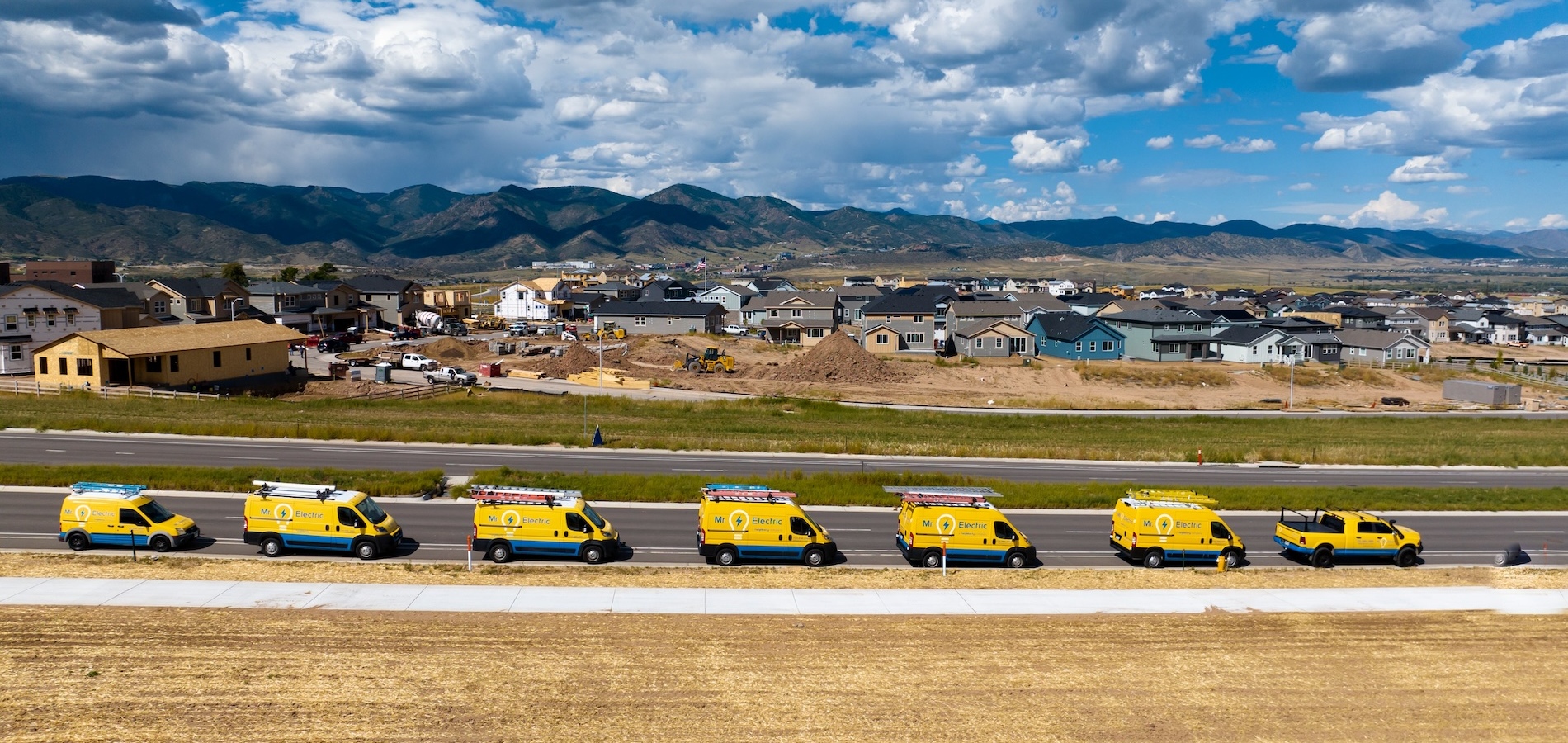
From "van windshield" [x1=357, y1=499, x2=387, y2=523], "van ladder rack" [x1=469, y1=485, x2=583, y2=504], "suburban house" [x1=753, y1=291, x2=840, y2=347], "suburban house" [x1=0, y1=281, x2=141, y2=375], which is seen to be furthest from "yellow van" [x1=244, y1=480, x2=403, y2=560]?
"suburban house" [x1=753, y1=291, x2=840, y2=347]

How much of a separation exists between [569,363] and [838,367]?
2366 centimetres

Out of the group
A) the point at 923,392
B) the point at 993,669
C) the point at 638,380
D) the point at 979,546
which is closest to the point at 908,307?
the point at 923,392

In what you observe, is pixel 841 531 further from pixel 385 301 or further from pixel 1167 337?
pixel 385 301

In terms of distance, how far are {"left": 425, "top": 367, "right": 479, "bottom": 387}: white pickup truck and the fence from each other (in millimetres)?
15754

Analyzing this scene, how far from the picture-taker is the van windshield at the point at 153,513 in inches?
1065

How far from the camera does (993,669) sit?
19734 millimetres

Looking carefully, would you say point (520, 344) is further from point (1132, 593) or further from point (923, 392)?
point (1132, 593)

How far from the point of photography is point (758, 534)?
27656 millimetres

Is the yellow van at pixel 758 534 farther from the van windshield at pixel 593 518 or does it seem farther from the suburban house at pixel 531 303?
the suburban house at pixel 531 303

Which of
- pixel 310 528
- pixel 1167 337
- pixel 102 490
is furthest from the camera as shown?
pixel 1167 337

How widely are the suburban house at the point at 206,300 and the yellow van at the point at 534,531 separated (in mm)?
80690

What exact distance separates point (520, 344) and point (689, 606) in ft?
264

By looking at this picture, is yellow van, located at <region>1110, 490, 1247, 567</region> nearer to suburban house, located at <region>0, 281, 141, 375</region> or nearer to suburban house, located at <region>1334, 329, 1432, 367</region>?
suburban house, located at <region>0, 281, 141, 375</region>

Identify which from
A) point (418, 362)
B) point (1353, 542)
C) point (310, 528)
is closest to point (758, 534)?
point (310, 528)
